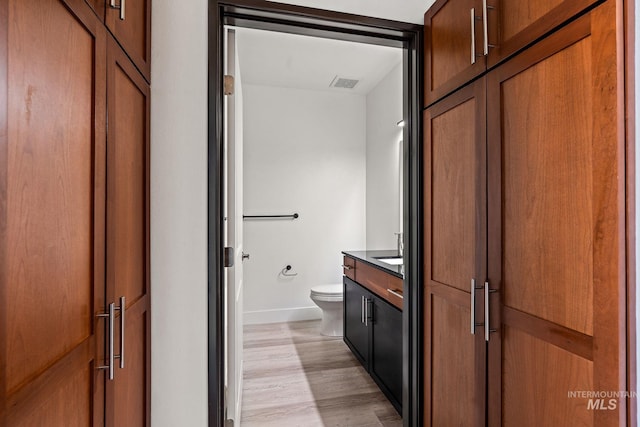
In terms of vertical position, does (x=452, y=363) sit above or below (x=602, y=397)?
below

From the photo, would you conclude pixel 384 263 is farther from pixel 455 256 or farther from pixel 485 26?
pixel 485 26

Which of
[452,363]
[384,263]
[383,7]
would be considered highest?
[383,7]

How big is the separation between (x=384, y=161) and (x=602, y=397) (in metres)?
2.91

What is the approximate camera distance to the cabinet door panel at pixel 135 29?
0.99 m

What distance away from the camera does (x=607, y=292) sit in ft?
2.69

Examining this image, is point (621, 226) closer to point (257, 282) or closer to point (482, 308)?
point (482, 308)

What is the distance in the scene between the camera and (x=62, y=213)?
2.40 feet

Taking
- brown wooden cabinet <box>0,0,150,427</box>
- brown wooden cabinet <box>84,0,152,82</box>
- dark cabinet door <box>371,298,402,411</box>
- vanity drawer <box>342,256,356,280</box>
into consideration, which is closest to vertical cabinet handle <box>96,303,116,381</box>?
brown wooden cabinet <box>0,0,150,427</box>

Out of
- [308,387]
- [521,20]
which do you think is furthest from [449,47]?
[308,387]

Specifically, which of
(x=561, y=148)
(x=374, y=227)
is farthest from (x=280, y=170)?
(x=561, y=148)

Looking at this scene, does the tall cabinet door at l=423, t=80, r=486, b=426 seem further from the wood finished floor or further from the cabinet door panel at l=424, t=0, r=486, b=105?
the wood finished floor

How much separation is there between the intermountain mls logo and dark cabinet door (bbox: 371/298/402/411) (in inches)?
46.0

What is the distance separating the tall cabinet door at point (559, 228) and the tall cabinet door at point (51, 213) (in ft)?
3.72

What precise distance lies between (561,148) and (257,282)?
3.33 m
